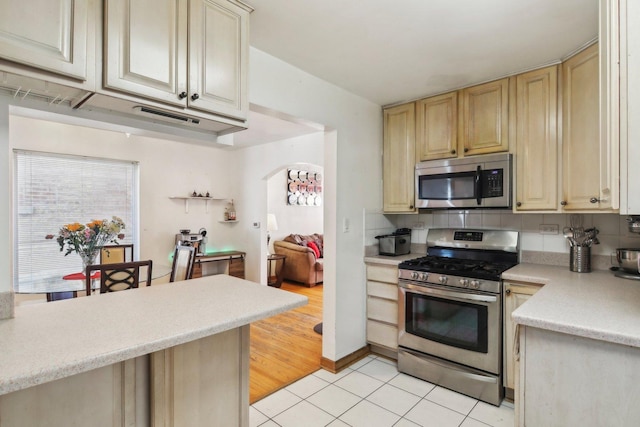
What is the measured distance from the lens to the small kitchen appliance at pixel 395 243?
3.04 metres

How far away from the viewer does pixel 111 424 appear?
118 centimetres

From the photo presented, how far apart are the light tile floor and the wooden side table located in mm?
2994

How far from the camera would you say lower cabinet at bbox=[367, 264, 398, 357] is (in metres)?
2.86

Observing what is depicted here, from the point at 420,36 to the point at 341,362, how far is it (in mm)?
2488

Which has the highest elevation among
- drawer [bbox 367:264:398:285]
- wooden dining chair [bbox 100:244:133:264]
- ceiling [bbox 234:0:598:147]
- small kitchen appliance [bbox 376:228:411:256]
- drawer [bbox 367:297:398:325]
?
ceiling [bbox 234:0:598:147]

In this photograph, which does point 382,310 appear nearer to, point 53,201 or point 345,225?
point 345,225

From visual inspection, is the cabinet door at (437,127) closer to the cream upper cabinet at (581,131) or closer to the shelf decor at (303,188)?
the cream upper cabinet at (581,131)

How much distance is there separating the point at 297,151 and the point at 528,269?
340cm

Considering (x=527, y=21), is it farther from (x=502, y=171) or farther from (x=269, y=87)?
(x=269, y=87)

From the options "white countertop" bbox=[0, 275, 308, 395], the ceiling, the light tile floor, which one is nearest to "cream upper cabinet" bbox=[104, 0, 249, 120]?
the ceiling

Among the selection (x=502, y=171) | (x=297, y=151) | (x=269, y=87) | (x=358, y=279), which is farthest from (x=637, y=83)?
(x=297, y=151)

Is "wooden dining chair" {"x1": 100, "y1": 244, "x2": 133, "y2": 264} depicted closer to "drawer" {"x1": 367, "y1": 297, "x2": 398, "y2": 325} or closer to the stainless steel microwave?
"drawer" {"x1": 367, "y1": 297, "x2": 398, "y2": 325}

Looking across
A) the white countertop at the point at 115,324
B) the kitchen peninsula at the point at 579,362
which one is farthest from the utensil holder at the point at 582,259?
the white countertop at the point at 115,324

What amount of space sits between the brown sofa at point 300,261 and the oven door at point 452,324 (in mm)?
2991
